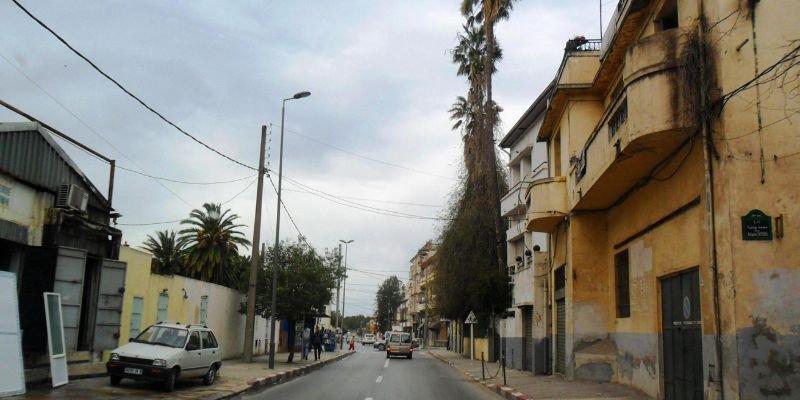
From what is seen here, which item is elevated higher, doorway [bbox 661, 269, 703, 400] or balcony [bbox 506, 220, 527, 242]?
balcony [bbox 506, 220, 527, 242]

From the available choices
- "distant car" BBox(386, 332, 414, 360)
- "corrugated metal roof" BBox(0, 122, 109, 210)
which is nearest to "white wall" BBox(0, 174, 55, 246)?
"corrugated metal roof" BBox(0, 122, 109, 210)

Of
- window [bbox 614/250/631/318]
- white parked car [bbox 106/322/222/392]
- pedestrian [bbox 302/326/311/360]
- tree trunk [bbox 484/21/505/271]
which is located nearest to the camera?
white parked car [bbox 106/322/222/392]

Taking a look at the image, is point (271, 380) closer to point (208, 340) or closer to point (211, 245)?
point (208, 340)

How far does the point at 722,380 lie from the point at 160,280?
61.6 feet

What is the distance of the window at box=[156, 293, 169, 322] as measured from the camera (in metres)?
23.0

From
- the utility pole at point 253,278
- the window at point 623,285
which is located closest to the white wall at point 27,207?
the utility pole at point 253,278

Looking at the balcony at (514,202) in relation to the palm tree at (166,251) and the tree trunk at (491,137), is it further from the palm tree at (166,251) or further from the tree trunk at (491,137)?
the palm tree at (166,251)

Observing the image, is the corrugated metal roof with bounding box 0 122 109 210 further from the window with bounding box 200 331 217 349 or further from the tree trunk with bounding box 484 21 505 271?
the tree trunk with bounding box 484 21 505 271

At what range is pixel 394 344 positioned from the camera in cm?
4284

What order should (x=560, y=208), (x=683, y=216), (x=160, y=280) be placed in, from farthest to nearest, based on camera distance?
1. (x=160, y=280)
2. (x=560, y=208)
3. (x=683, y=216)

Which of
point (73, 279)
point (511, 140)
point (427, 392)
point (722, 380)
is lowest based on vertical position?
point (427, 392)

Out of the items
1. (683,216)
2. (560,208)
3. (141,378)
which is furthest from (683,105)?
(141,378)

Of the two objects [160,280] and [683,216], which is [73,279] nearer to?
[160,280]

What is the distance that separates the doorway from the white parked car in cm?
1137
